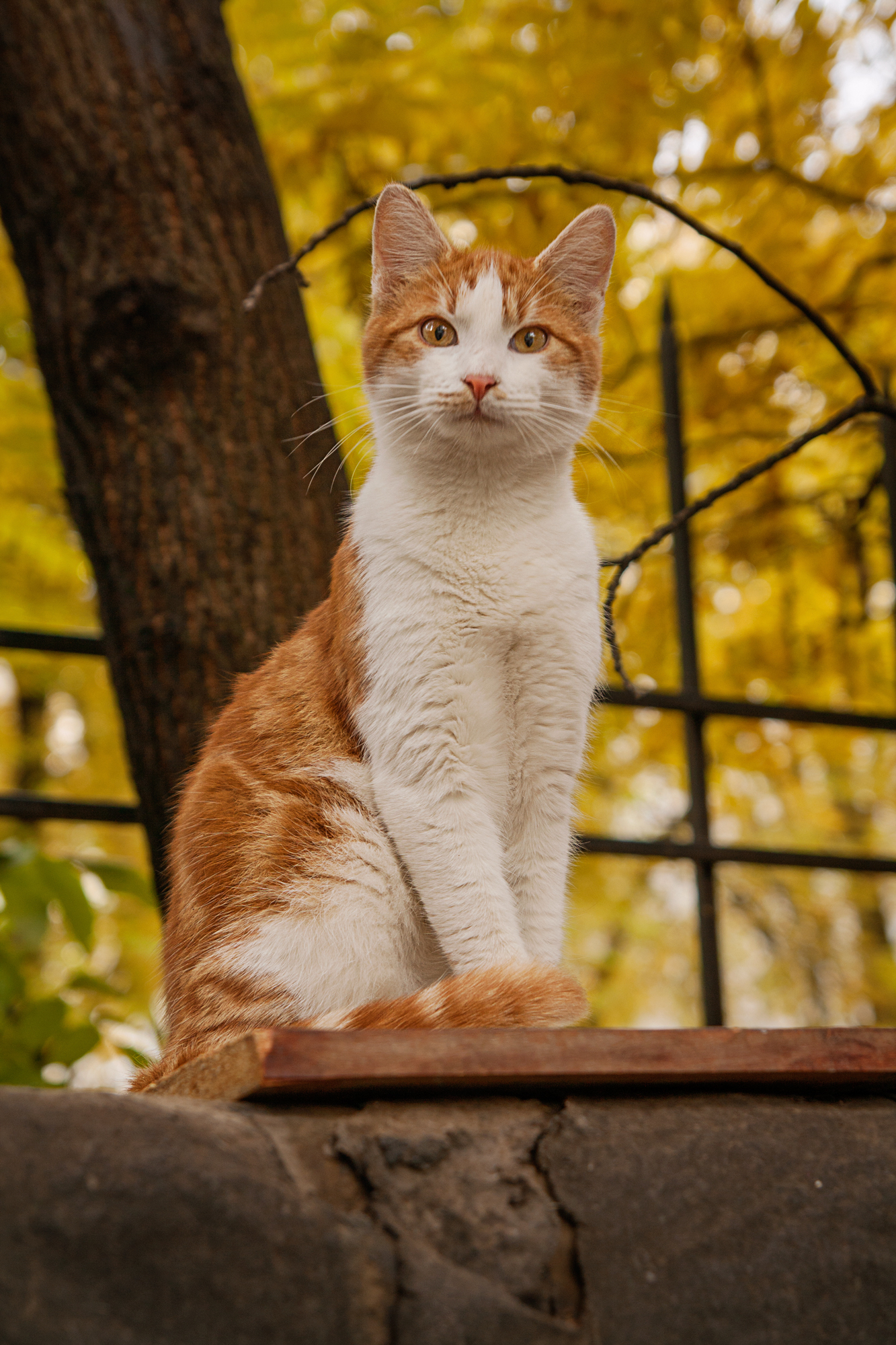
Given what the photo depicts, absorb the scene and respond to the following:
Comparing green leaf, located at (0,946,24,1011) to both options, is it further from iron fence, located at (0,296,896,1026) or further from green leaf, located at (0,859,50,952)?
iron fence, located at (0,296,896,1026)

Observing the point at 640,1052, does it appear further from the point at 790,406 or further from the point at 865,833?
the point at 865,833

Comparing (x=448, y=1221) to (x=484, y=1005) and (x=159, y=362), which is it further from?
(x=159, y=362)

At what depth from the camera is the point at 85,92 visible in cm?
230

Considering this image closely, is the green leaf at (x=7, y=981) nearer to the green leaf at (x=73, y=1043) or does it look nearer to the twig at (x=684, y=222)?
the green leaf at (x=73, y=1043)

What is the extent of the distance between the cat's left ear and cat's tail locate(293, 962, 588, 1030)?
4.15 ft

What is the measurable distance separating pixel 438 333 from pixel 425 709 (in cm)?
69

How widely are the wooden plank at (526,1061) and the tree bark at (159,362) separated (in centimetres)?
104

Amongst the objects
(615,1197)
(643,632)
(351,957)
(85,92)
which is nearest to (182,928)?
(351,957)

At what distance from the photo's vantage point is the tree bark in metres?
2.19

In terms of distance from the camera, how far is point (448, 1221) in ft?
3.65

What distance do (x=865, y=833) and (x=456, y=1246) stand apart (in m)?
9.93

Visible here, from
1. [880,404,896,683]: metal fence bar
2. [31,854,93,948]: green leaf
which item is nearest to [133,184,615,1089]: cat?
[31,854,93,948]: green leaf

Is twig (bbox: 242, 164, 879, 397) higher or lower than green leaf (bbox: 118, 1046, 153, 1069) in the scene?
higher

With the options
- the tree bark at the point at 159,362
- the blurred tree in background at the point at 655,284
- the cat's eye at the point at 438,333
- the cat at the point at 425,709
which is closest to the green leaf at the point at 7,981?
the blurred tree in background at the point at 655,284
